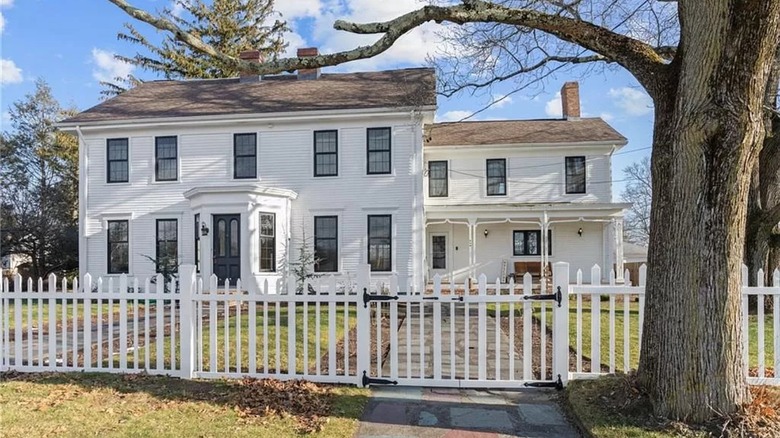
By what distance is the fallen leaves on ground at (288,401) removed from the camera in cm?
432

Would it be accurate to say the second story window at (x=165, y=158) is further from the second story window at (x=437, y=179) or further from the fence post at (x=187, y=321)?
the fence post at (x=187, y=321)

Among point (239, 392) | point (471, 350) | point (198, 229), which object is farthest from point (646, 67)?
point (198, 229)

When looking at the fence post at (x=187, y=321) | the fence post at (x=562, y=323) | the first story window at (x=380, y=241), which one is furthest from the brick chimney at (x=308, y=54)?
the fence post at (x=562, y=323)

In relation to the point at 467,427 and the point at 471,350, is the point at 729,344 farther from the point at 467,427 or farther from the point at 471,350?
the point at 471,350

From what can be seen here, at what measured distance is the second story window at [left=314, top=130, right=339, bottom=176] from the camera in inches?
609

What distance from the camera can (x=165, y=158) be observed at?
16.1 metres

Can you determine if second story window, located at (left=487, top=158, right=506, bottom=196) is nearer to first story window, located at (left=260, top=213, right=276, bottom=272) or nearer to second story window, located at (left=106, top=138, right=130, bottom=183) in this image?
first story window, located at (left=260, top=213, right=276, bottom=272)

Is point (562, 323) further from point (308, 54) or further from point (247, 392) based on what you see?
point (308, 54)

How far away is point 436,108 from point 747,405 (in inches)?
454

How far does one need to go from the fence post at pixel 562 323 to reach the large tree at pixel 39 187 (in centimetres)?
2367

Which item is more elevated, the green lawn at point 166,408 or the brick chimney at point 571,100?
the brick chimney at point 571,100

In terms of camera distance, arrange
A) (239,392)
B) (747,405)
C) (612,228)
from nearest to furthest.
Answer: (747,405) < (239,392) < (612,228)

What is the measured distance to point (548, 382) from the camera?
5.18 m

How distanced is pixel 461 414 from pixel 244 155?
13.0m
